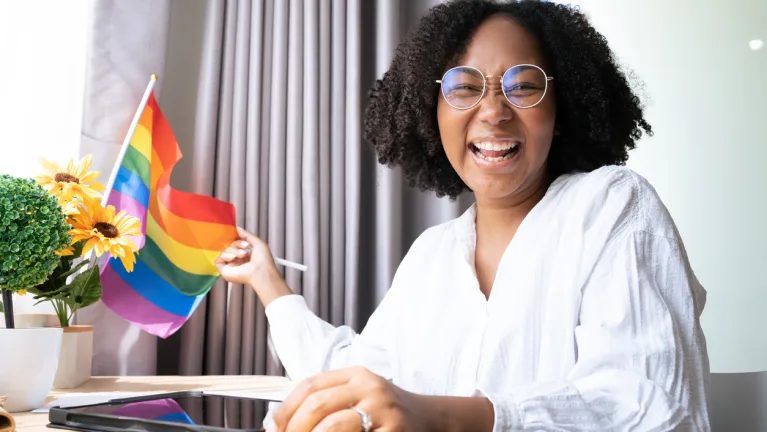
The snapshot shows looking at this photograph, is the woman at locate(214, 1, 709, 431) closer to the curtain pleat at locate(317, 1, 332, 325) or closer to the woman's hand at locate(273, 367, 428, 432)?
the woman's hand at locate(273, 367, 428, 432)

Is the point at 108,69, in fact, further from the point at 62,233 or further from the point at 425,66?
the point at 425,66

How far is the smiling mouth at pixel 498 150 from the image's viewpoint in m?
1.01

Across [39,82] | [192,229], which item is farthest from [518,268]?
[39,82]

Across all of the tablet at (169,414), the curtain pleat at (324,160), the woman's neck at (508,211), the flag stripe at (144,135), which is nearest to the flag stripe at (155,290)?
the flag stripe at (144,135)

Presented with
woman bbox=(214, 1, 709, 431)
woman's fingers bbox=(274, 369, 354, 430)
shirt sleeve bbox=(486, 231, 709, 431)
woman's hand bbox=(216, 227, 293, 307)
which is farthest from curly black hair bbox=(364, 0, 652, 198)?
woman's fingers bbox=(274, 369, 354, 430)

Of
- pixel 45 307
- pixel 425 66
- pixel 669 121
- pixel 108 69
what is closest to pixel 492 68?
pixel 425 66

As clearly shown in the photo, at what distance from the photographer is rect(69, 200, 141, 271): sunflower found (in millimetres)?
1100

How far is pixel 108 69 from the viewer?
143cm

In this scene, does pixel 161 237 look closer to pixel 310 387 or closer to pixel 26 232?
pixel 26 232

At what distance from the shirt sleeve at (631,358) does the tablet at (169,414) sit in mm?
290

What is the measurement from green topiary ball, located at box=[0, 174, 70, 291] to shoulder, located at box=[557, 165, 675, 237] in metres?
0.72

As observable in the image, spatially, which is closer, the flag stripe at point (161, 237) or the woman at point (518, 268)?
the woman at point (518, 268)

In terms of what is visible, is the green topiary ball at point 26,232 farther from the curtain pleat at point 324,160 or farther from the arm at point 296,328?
the curtain pleat at point 324,160

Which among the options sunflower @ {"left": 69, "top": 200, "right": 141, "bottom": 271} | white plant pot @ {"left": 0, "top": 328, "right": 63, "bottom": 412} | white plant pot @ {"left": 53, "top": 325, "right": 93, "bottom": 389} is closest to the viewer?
white plant pot @ {"left": 0, "top": 328, "right": 63, "bottom": 412}
